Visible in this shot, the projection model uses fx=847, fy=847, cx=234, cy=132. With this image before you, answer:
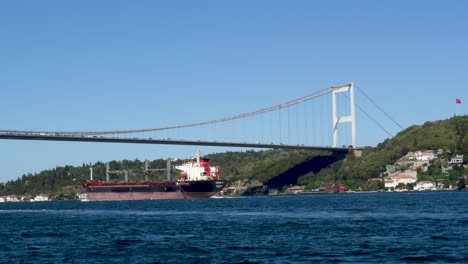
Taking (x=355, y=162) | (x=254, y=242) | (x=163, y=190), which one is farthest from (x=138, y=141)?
(x=254, y=242)

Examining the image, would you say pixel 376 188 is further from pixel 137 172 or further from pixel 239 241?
pixel 239 241

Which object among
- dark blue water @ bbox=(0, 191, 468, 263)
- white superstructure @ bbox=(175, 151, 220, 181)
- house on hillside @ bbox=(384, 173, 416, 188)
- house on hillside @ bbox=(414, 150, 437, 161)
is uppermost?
house on hillside @ bbox=(414, 150, 437, 161)

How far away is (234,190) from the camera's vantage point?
144 m

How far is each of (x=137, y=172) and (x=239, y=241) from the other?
163688mm

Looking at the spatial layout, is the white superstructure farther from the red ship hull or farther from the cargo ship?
the red ship hull

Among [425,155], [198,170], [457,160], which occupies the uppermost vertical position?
[425,155]

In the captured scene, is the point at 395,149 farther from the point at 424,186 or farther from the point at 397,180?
the point at 424,186

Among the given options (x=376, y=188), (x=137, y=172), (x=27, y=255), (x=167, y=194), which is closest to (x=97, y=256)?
(x=27, y=255)

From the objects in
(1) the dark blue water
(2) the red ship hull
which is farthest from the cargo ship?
(1) the dark blue water

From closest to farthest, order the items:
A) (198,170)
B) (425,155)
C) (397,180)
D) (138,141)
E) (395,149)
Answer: (138,141) < (198,170) < (397,180) < (425,155) < (395,149)

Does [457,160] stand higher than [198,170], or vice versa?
[457,160]

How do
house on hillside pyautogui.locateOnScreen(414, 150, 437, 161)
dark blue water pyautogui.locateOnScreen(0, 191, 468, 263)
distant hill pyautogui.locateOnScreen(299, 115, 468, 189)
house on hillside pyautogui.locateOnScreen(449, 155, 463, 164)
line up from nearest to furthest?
dark blue water pyautogui.locateOnScreen(0, 191, 468, 263) < house on hillside pyautogui.locateOnScreen(449, 155, 463, 164) < distant hill pyautogui.locateOnScreen(299, 115, 468, 189) < house on hillside pyautogui.locateOnScreen(414, 150, 437, 161)

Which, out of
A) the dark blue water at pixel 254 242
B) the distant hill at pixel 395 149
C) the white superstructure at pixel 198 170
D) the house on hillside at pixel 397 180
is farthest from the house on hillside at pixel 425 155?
the dark blue water at pixel 254 242

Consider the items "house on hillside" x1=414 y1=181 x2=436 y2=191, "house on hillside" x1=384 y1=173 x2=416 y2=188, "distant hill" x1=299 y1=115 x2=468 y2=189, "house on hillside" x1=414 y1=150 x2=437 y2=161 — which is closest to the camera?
"house on hillside" x1=414 y1=181 x2=436 y2=191
